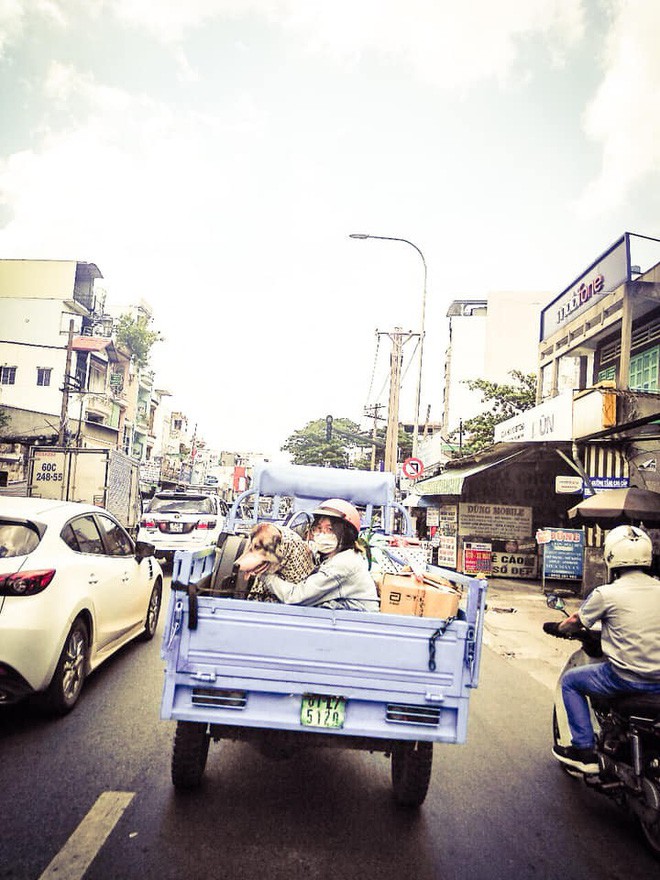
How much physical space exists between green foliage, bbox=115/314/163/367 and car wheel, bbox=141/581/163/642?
169ft

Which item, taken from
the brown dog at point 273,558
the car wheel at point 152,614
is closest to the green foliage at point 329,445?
the car wheel at point 152,614

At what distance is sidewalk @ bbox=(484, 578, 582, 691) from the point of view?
8.36m

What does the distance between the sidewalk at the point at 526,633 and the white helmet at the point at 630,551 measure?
4075 millimetres

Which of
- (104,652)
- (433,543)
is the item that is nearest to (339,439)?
(433,543)

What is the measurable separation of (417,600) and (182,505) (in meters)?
11.4

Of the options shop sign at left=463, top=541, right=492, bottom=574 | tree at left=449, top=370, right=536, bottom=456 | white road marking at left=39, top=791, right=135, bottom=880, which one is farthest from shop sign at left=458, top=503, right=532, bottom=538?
white road marking at left=39, top=791, right=135, bottom=880

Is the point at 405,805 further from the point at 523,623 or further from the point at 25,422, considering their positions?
the point at 25,422

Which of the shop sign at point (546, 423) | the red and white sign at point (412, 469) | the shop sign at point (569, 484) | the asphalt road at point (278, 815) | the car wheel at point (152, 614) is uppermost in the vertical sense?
the shop sign at point (546, 423)

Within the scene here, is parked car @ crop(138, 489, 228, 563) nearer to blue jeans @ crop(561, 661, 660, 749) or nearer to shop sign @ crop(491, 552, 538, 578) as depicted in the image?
shop sign @ crop(491, 552, 538, 578)

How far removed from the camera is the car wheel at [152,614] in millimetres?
7571

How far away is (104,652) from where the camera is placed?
19.1ft

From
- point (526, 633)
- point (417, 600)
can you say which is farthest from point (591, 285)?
point (417, 600)

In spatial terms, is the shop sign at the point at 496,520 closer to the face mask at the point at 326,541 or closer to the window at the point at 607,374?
the window at the point at 607,374

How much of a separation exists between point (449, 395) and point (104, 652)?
38.1 metres
